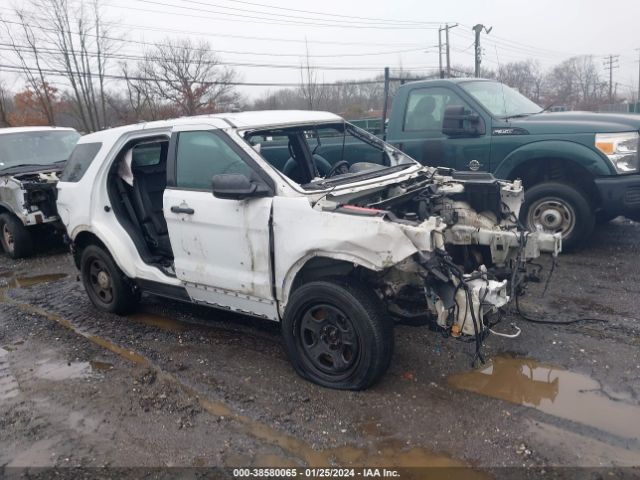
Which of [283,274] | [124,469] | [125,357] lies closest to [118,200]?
[125,357]

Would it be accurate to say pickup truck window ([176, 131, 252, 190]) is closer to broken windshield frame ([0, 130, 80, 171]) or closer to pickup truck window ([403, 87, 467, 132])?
pickup truck window ([403, 87, 467, 132])

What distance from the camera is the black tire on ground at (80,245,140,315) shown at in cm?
514

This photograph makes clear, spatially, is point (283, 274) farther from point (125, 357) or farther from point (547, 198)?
point (547, 198)

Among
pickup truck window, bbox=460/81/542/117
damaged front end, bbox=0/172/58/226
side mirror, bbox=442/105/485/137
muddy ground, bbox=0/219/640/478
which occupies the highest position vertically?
pickup truck window, bbox=460/81/542/117

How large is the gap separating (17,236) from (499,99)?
741cm

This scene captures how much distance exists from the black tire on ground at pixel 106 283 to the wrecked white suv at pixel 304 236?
2cm

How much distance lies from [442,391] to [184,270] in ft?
7.50

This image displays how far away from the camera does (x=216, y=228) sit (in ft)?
13.2

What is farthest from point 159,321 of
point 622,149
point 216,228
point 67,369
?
point 622,149

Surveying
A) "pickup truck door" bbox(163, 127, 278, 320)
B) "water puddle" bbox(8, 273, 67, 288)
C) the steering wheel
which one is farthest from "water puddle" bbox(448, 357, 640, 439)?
"water puddle" bbox(8, 273, 67, 288)

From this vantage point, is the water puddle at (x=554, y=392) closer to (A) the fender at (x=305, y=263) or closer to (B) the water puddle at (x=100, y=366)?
(A) the fender at (x=305, y=263)

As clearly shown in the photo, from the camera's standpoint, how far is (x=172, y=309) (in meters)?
5.45

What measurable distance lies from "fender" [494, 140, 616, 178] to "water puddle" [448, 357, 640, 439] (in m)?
3.07

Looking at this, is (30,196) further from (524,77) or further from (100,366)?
(524,77)
